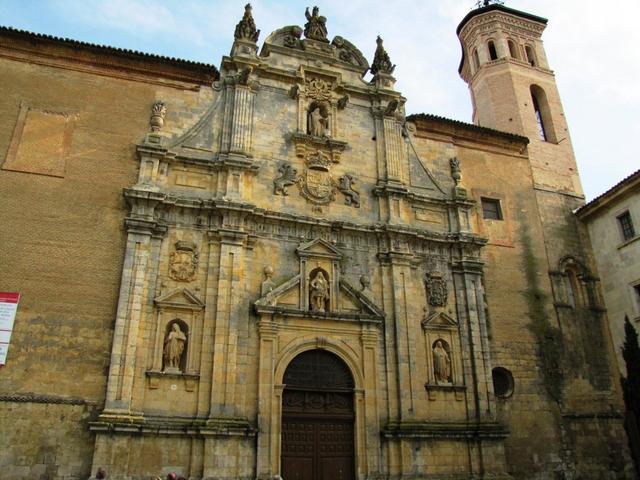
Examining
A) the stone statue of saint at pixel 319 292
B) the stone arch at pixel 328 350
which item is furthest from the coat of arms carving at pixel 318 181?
the stone arch at pixel 328 350

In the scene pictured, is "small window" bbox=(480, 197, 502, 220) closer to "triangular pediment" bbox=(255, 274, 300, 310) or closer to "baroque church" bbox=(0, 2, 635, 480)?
"baroque church" bbox=(0, 2, 635, 480)

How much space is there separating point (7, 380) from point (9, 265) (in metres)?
2.54

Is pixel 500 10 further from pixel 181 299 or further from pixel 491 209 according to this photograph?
pixel 181 299

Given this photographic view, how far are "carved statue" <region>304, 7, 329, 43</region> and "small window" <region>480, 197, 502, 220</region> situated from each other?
24.3 feet

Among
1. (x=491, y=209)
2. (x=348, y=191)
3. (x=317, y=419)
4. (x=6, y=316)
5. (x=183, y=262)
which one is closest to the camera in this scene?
(x=6, y=316)

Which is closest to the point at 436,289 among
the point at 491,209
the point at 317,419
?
the point at 491,209

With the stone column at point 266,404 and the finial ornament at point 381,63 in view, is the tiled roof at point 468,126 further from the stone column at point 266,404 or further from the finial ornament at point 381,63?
the stone column at point 266,404

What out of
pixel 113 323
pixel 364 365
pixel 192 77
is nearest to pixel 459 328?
pixel 364 365

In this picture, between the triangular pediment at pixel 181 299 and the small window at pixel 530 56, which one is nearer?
the triangular pediment at pixel 181 299

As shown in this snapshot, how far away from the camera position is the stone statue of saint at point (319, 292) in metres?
14.4

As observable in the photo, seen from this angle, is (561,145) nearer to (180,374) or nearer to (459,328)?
(459,328)

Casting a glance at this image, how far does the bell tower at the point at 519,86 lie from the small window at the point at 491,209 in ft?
7.05

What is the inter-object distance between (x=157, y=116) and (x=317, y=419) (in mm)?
8986

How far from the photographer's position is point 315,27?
60.5 feet
